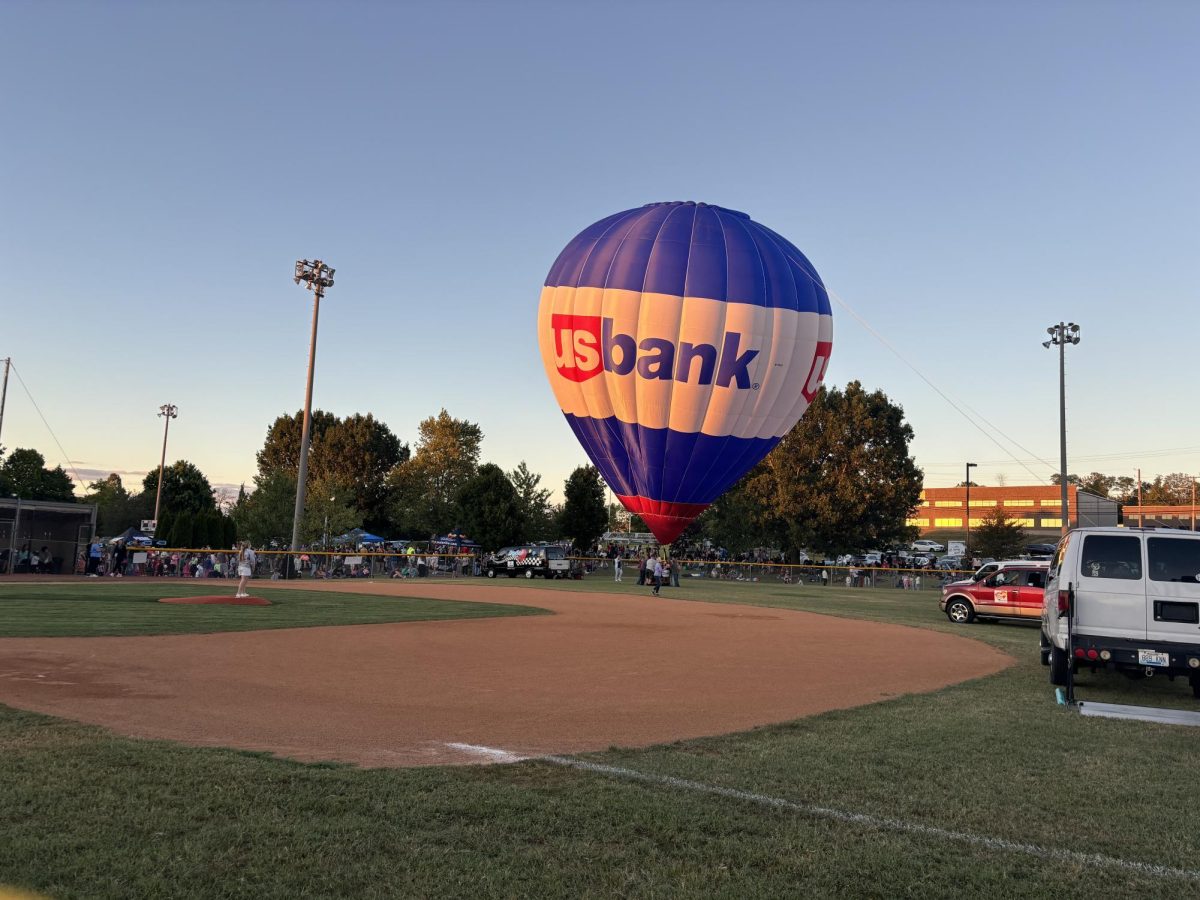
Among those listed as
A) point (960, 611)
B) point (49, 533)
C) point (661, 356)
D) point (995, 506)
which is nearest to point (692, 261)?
point (661, 356)

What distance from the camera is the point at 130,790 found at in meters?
6.00

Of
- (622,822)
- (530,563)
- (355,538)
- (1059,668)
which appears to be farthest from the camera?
(355,538)

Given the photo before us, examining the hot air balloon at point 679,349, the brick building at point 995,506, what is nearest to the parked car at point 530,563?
the hot air balloon at point 679,349

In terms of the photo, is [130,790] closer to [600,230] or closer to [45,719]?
[45,719]

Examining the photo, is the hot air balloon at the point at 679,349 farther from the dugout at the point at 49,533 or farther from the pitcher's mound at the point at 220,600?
the dugout at the point at 49,533

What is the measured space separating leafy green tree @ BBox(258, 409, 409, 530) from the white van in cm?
8452

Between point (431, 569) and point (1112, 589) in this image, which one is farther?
point (431, 569)

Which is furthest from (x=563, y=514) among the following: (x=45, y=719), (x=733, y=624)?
(x=45, y=719)

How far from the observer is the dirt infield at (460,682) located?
8453 mm

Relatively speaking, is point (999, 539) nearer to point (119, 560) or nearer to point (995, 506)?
point (995, 506)

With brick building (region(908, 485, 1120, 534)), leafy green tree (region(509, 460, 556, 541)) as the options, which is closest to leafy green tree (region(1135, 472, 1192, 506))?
brick building (region(908, 485, 1120, 534))

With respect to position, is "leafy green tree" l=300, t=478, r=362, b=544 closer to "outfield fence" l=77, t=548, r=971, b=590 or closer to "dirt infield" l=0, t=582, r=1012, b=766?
"outfield fence" l=77, t=548, r=971, b=590

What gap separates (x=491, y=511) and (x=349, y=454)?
107 ft

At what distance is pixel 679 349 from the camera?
93.5ft
